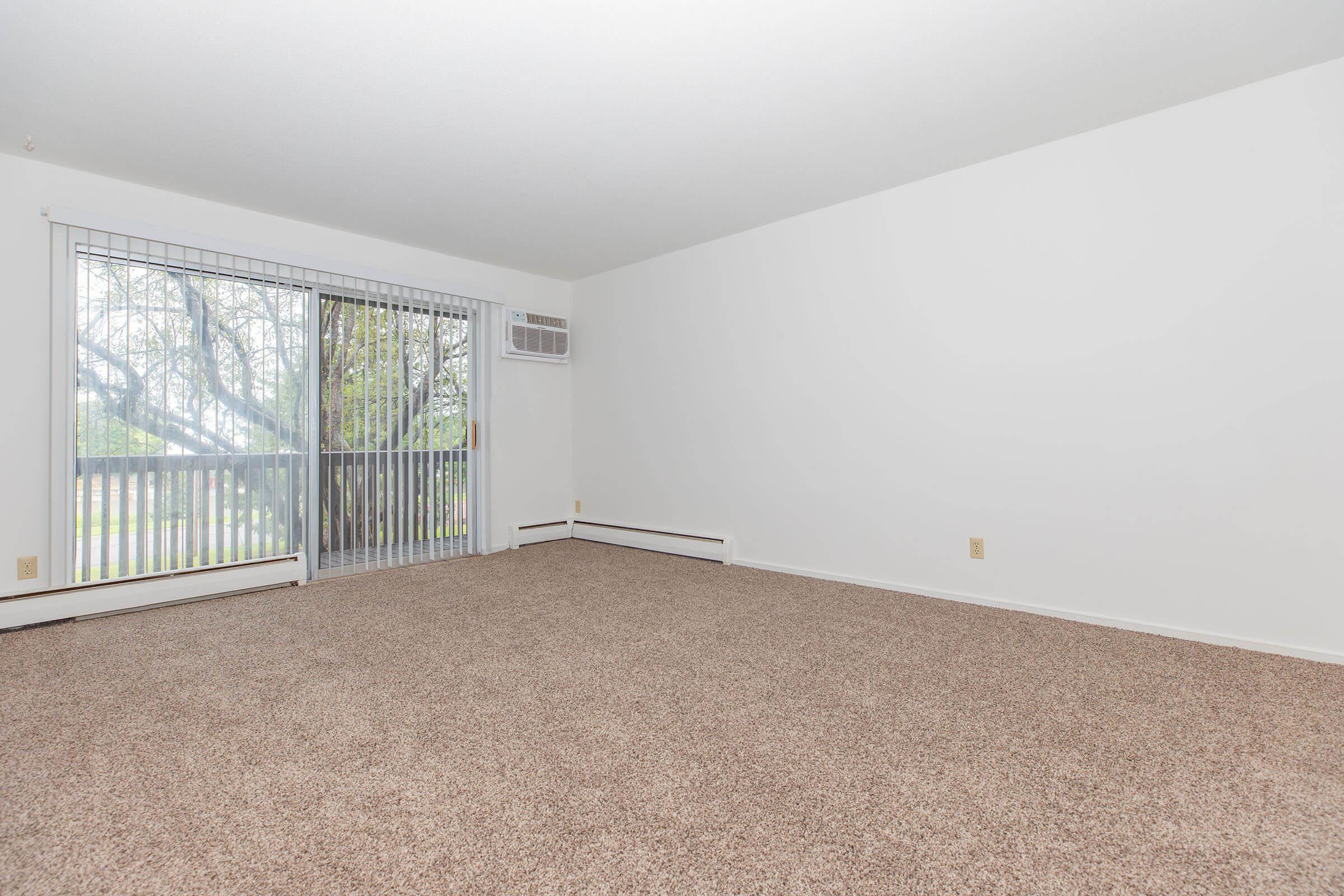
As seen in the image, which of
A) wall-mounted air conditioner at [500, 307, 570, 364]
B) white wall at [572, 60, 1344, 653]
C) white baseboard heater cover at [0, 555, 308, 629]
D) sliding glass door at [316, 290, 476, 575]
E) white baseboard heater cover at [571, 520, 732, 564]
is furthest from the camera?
wall-mounted air conditioner at [500, 307, 570, 364]

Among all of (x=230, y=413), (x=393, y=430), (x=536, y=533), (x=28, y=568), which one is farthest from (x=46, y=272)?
(x=536, y=533)

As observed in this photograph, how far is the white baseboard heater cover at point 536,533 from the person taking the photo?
4777 mm

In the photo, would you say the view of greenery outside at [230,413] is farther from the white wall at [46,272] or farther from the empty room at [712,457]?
the white wall at [46,272]

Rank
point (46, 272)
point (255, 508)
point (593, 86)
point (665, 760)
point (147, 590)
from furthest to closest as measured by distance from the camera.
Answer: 1. point (255, 508)
2. point (147, 590)
3. point (46, 272)
4. point (593, 86)
5. point (665, 760)

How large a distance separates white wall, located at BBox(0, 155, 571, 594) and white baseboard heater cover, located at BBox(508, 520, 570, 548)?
7 cm

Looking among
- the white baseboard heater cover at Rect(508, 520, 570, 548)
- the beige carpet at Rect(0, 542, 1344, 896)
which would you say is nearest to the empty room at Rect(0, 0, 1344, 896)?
the beige carpet at Rect(0, 542, 1344, 896)

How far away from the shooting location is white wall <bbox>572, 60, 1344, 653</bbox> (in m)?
2.32

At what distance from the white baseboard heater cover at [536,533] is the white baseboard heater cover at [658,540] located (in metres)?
0.10

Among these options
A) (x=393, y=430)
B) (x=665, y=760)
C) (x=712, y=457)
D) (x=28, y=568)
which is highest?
(x=393, y=430)

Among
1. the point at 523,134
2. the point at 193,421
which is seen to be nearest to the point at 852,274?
the point at 523,134

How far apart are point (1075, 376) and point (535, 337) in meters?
3.72

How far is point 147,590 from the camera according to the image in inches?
121

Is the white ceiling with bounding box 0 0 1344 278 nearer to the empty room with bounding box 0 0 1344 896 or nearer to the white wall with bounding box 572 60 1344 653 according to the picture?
the empty room with bounding box 0 0 1344 896

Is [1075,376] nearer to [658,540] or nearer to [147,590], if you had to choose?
[658,540]
